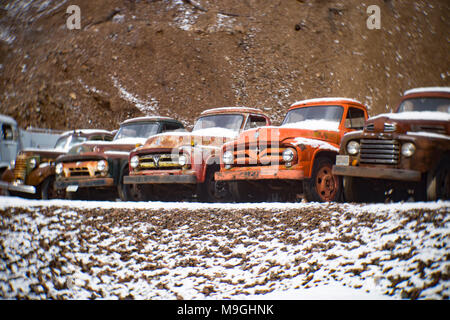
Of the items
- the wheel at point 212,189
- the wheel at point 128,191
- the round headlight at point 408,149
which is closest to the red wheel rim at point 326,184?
the round headlight at point 408,149

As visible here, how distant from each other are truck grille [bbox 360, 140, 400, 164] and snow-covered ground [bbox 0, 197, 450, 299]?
577mm

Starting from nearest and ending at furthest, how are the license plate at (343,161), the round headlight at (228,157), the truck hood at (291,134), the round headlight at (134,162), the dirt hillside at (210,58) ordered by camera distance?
the license plate at (343,161) → the truck hood at (291,134) → the round headlight at (228,157) → the round headlight at (134,162) → the dirt hillside at (210,58)

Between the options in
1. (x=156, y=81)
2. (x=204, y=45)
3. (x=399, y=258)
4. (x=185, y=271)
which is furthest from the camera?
(x=204, y=45)

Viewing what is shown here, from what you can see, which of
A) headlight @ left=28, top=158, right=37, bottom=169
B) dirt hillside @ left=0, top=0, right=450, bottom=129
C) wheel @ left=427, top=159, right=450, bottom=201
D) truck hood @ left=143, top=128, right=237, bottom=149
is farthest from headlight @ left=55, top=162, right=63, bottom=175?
dirt hillside @ left=0, top=0, right=450, bottom=129

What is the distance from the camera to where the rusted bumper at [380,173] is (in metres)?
4.94

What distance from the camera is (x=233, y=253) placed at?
4.76 meters

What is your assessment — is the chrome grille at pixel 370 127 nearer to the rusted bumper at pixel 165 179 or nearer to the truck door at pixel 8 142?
the rusted bumper at pixel 165 179

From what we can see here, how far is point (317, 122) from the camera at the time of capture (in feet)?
22.2

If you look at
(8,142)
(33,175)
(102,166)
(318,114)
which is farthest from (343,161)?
(8,142)

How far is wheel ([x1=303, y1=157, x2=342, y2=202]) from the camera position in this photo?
5988mm

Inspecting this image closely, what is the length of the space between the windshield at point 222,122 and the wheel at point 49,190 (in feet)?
10.9
